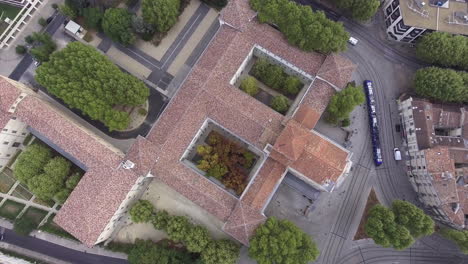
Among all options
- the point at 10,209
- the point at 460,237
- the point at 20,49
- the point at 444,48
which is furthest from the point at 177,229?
the point at 444,48

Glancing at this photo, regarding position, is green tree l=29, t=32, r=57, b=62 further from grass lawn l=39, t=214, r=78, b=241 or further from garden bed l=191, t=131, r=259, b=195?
garden bed l=191, t=131, r=259, b=195

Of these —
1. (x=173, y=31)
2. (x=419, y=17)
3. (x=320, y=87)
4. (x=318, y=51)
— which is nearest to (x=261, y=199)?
(x=320, y=87)

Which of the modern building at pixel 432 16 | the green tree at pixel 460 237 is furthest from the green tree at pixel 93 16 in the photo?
the green tree at pixel 460 237

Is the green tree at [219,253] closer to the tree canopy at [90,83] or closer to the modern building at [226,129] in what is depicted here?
the modern building at [226,129]

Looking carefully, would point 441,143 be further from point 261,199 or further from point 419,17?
point 261,199

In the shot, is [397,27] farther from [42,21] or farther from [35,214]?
[35,214]

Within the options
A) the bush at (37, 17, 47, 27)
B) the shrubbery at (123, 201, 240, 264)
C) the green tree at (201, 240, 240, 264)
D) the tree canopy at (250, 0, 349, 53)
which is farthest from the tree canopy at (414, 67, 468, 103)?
the bush at (37, 17, 47, 27)
